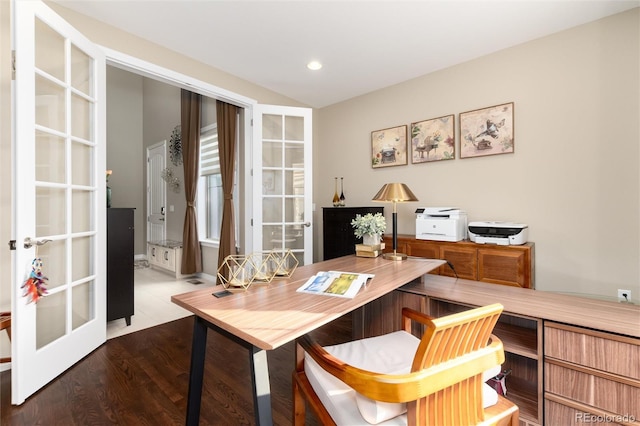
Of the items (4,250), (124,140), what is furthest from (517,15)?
(124,140)

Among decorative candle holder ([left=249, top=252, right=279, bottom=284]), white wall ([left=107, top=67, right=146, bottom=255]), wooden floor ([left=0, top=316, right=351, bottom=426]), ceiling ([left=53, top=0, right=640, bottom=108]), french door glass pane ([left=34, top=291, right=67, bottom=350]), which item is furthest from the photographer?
white wall ([left=107, top=67, right=146, bottom=255])

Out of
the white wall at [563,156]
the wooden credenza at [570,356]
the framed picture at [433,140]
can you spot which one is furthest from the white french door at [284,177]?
the wooden credenza at [570,356]

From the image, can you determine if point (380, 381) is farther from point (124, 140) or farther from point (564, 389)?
point (124, 140)

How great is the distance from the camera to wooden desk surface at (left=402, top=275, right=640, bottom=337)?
126cm

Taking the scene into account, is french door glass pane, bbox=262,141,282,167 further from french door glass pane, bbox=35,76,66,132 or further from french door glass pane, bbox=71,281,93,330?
french door glass pane, bbox=71,281,93,330

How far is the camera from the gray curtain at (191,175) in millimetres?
4660

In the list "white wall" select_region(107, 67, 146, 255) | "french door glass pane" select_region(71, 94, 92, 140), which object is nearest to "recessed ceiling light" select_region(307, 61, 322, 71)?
"french door glass pane" select_region(71, 94, 92, 140)

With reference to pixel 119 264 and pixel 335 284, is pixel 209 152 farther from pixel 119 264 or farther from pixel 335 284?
pixel 335 284

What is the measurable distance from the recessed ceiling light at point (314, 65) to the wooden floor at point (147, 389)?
277 centimetres

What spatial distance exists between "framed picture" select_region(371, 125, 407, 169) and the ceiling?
69 cm

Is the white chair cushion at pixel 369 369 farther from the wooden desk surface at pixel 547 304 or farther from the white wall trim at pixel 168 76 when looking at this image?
the white wall trim at pixel 168 76

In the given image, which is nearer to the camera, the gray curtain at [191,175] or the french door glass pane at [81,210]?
the french door glass pane at [81,210]

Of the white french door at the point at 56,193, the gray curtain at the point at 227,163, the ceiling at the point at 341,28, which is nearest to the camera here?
the white french door at the point at 56,193

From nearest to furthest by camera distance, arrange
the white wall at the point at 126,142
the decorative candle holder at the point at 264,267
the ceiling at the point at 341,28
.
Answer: the decorative candle holder at the point at 264,267 < the ceiling at the point at 341,28 < the white wall at the point at 126,142
